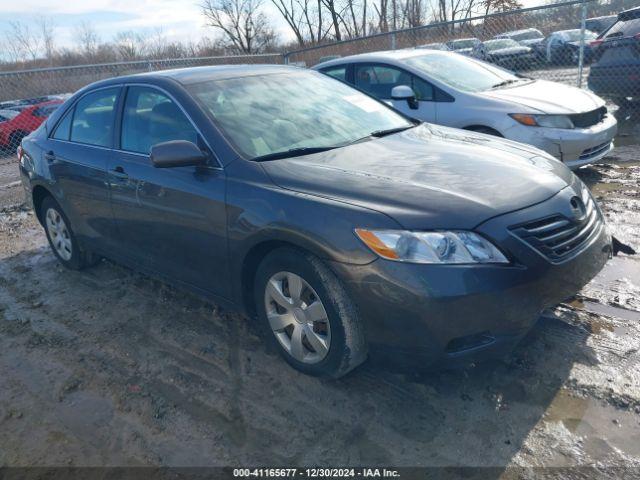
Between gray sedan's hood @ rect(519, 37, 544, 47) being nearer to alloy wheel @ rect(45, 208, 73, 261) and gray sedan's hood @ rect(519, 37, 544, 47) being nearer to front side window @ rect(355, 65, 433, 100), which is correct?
front side window @ rect(355, 65, 433, 100)

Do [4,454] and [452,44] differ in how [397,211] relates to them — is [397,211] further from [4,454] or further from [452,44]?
[452,44]

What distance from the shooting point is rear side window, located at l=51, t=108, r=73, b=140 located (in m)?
4.51

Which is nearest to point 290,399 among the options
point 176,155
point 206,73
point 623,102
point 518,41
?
point 176,155

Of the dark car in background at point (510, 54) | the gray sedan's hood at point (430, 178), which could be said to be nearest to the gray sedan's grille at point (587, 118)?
the gray sedan's hood at point (430, 178)

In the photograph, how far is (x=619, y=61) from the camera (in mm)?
8289

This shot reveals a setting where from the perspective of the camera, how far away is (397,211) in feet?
8.13

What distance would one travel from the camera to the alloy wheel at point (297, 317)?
275cm

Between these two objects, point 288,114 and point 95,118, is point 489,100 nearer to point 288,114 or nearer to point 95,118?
point 288,114

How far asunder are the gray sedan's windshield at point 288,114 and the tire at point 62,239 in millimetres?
2080

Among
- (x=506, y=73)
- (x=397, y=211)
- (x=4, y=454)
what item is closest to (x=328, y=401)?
(x=397, y=211)

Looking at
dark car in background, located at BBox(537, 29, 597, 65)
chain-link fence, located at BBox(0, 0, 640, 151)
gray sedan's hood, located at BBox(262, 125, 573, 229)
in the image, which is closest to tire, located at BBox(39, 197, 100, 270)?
gray sedan's hood, located at BBox(262, 125, 573, 229)

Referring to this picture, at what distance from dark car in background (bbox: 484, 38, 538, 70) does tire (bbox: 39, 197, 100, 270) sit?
10622 millimetres

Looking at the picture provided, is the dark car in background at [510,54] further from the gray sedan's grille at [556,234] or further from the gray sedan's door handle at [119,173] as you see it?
the gray sedan's door handle at [119,173]

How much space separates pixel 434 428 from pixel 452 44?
12075 mm
